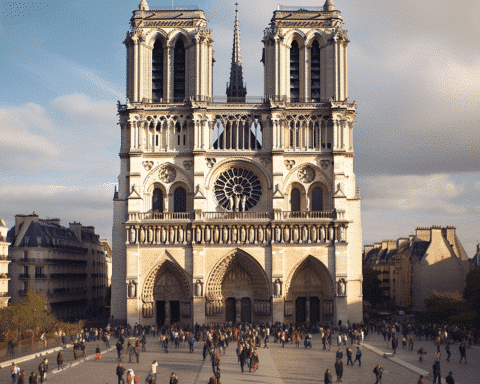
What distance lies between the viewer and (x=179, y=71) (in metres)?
58.3

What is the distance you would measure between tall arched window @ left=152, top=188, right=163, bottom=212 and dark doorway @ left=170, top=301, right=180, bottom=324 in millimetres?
7561

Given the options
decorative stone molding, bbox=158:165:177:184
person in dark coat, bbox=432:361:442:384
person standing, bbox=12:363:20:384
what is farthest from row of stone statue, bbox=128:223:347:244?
person standing, bbox=12:363:20:384

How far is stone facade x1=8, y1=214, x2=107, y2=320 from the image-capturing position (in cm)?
6069

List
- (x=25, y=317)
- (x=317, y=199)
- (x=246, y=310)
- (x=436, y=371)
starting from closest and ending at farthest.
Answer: (x=436, y=371), (x=25, y=317), (x=246, y=310), (x=317, y=199)

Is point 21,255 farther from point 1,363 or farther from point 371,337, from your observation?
point 371,337

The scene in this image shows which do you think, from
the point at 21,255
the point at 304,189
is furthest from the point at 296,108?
the point at 21,255

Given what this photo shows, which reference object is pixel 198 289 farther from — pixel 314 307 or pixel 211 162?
pixel 211 162

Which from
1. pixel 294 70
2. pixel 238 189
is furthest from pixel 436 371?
pixel 294 70

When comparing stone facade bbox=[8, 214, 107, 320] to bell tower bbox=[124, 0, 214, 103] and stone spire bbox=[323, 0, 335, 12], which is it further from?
stone spire bbox=[323, 0, 335, 12]

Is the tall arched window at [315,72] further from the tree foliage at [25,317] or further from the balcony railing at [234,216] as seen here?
the tree foliage at [25,317]

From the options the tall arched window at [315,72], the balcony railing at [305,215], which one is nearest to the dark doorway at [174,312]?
the balcony railing at [305,215]

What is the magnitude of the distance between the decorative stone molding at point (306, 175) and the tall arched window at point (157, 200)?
11241mm

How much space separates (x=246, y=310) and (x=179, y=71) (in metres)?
20.4

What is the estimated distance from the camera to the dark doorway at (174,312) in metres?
55.5
